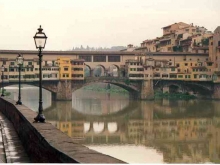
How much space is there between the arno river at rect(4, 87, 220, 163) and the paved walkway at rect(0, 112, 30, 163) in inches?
170

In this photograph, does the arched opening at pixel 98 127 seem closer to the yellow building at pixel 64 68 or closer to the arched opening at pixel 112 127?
the arched opening at pixel 112 127

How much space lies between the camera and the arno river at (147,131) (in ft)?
38.8

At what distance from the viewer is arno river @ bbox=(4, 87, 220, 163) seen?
1182 cm

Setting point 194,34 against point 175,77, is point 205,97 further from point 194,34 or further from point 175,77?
point 194,34

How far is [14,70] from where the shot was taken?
31.4 metres

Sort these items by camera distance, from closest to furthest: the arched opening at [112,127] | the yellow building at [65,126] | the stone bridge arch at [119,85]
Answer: the yellow building at [65,126] → the arched opening at [112,127] → the stone bridge arch at [119,85]

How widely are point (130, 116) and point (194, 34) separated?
18500mm

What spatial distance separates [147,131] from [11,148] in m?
11.9

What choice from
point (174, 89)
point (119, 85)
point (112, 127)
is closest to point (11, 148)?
point (112, 127)

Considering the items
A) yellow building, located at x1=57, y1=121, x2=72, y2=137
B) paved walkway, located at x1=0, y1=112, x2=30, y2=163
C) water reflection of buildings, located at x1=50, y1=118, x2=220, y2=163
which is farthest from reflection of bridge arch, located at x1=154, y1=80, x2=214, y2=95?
paved walkway, located at x1=0, y1=112, x2=30, y2=163

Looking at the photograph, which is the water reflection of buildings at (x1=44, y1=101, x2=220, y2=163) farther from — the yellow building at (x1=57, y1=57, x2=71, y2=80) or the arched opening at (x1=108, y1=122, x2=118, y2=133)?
the yellow building at (x1=57, y1=57, x2=71, y2=80)

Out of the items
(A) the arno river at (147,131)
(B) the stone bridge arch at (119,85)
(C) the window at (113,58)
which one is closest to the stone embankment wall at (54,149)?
(A) the arno river at (147,131)

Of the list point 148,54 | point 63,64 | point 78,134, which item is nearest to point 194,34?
point 148,54

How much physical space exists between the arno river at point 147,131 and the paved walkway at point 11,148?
4.31m
